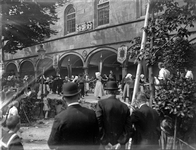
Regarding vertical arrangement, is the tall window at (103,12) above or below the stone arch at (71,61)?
above

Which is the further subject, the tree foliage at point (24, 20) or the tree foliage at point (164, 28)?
the tree foliage at point (24, 20)

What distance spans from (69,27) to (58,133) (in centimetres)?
2109

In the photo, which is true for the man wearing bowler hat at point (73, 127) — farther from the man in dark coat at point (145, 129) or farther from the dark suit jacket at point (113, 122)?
the man in dark coat at point (145, 129)

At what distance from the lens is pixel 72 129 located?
247 cm

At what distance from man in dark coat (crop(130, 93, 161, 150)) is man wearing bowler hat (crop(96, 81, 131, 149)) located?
26 cm

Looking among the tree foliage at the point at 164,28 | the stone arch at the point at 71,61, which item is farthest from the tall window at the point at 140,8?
the tree foliage at the point at 164,28

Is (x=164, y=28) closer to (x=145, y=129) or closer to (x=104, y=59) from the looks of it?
(x=145, y=129)

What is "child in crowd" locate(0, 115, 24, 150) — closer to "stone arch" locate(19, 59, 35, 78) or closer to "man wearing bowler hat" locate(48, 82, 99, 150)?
"man wearing bowler hat" locate(48, 82, 99, 150)

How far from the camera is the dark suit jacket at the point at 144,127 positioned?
133 inches

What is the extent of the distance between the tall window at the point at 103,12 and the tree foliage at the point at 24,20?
7.71 metres

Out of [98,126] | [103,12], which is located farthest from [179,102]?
[103,12]

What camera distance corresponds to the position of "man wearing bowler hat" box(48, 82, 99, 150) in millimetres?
2443

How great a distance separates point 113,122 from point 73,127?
885 millimetres

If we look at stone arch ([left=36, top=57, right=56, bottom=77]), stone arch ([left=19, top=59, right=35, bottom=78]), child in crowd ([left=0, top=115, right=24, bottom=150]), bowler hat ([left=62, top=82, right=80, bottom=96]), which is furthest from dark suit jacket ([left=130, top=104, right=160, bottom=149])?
stone arch ([left=19, top=59, right=35, bottom=78])
